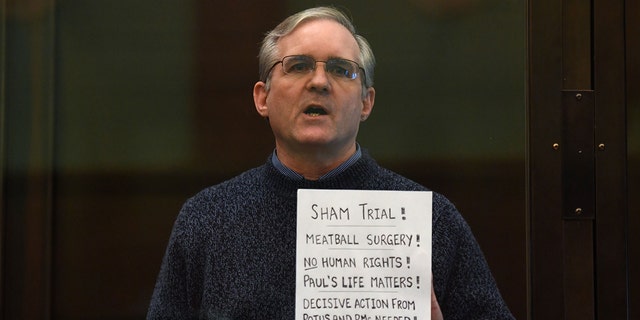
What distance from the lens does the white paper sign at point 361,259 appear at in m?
1.85

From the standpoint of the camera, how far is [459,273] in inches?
81.8

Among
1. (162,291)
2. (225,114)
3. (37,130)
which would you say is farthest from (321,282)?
(37,130)

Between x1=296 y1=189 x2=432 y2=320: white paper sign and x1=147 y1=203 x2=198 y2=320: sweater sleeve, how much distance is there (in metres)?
0.31

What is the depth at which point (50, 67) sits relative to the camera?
2.25 meters

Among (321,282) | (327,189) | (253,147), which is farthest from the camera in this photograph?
(253,147)

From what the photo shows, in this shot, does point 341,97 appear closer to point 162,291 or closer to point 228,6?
point 228,6

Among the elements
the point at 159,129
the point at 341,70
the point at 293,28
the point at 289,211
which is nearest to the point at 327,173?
the point at 289,211

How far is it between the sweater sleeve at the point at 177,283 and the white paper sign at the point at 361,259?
31cm

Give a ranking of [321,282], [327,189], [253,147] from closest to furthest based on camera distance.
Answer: [321,282], [327,189], [253,147]

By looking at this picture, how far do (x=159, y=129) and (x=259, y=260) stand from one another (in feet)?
1.58

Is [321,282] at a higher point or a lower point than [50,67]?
lower

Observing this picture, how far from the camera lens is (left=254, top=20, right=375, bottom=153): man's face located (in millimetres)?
2061

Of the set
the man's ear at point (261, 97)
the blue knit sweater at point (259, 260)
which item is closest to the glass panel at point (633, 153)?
the blue knit sweater at point (259, 260)

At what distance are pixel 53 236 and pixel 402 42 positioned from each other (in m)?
1.08
